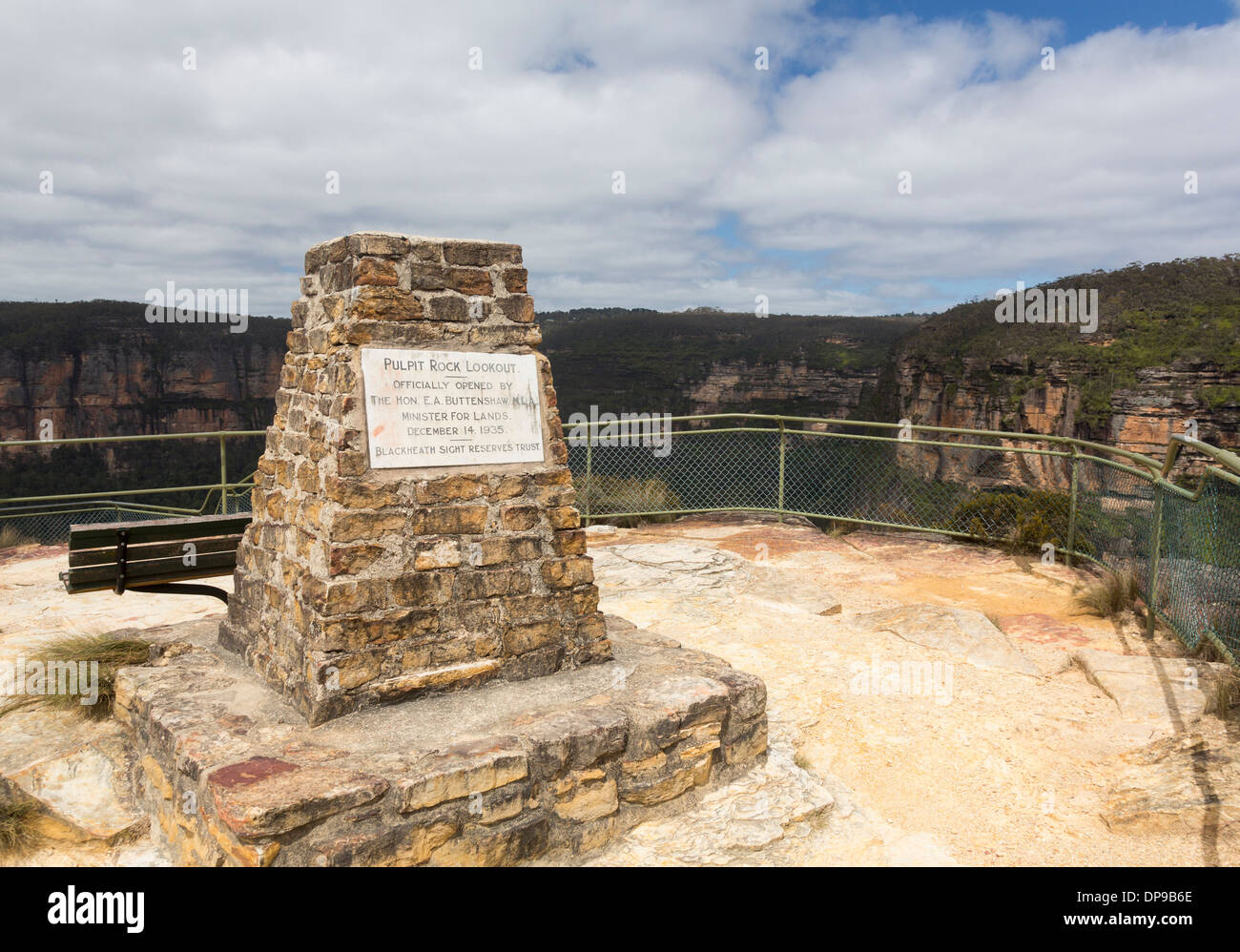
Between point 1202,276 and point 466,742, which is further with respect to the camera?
point 1202,276

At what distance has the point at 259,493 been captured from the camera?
151 inches

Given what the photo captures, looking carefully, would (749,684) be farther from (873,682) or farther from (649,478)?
(649,478)

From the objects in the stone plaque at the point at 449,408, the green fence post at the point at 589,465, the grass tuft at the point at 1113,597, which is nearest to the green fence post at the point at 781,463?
the green fence post at the point at 589,465

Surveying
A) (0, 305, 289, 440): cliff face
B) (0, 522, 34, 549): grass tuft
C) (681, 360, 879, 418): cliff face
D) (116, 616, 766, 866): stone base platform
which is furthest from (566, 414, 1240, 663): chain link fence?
(0, 305, 289, 440): cliff face

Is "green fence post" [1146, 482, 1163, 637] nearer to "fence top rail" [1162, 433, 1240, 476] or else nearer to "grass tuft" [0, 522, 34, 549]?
"fence top rail" [1162, 433, 1240, 476]

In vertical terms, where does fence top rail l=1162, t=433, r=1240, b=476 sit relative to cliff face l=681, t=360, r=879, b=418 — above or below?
below

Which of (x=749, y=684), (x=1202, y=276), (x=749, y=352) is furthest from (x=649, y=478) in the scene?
(x=749, y=352)

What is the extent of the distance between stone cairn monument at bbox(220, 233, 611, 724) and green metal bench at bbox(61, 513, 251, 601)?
630 millimetres

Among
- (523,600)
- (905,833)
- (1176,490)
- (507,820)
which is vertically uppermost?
(1176,490)

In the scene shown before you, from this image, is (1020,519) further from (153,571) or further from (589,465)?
(153,571)

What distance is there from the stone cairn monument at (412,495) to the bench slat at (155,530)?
664 mm

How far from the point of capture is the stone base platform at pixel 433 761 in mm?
2545

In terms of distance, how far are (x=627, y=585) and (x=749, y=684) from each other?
9.75ft

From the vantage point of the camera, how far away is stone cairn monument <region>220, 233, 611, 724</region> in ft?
10.5
